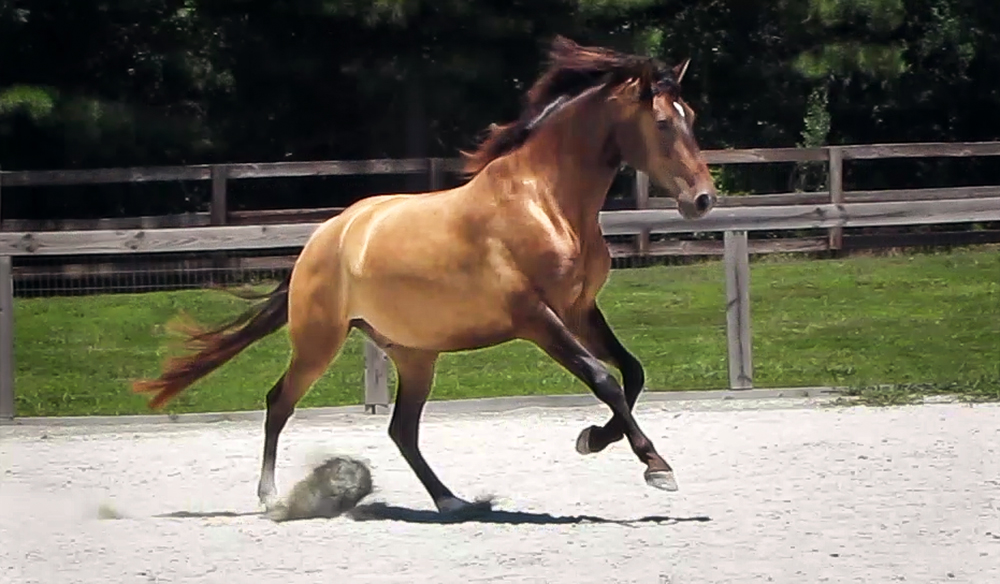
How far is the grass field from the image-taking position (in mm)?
12188

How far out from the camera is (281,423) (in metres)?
8.26

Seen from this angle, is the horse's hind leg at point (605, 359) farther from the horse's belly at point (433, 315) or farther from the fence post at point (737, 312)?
the fence post at point (737, 312)

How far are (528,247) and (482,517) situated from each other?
110 cm

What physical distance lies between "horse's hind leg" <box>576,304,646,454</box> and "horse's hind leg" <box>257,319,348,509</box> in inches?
42.0

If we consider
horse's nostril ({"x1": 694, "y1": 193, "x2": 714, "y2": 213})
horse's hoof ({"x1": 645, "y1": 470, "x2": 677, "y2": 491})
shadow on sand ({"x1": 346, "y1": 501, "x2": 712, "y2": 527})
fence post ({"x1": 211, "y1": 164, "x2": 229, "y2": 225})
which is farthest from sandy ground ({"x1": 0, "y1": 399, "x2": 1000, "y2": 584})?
fence post ({"x1": 211, "y1": 164, "x2": 229, "y2": 225})

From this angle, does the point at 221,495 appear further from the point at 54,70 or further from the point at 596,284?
the point at 54,70

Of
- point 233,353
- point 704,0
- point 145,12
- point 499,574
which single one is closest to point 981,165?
point 704,0

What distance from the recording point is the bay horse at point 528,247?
290 inches

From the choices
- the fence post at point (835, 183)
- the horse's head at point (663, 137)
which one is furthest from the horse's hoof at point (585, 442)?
the fence post at point (835, 183)

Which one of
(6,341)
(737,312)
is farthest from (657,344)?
(6,341)

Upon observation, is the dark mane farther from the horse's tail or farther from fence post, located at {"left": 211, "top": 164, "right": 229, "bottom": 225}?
fence post, located at {"left": 211, "top": 164, "right": 229, "bottom": 225}

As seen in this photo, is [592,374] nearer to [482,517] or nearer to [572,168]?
[482,517]

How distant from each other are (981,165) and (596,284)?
55.6ft

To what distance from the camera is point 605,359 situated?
25.3ft
